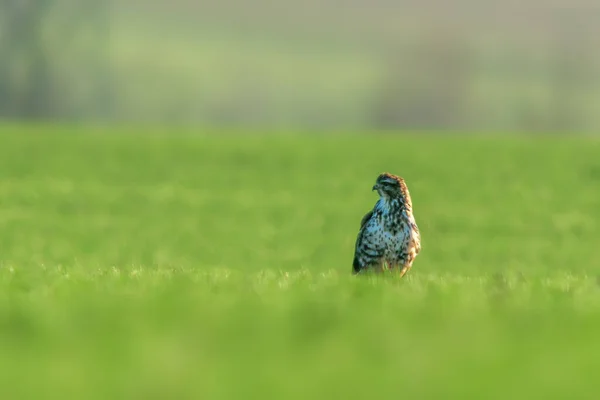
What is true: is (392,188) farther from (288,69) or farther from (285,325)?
(288,69)

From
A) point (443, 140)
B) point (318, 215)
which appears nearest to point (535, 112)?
point (443, 140)

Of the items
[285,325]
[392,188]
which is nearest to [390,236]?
[392,188]

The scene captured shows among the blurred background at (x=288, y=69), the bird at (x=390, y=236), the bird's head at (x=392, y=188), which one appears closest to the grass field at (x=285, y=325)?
the bird at (x=390, y=236)

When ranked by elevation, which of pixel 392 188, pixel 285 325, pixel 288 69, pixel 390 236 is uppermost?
pixel 288 69

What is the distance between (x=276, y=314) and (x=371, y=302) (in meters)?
1.15

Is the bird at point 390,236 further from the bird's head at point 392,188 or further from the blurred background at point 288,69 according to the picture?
the blurred background at point 288,69

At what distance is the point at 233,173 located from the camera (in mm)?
40812

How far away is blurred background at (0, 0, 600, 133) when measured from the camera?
80250 mm

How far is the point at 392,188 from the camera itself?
11852 millimetres

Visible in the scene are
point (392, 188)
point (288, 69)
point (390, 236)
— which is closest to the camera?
point (390, 236)

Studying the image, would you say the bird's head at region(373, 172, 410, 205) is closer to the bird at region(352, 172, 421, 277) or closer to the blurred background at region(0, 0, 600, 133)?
the bird at region(352, 172, 421, 277)

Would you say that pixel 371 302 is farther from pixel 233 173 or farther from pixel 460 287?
pixel 233 173

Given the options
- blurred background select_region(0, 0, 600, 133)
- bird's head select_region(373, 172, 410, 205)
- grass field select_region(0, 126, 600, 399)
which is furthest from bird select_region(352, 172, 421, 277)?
blurred background select_region(0, 0, 600, 133)

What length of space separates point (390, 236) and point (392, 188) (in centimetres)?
63
